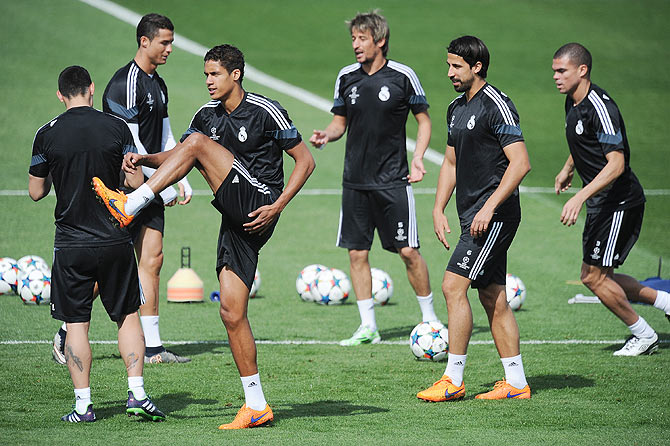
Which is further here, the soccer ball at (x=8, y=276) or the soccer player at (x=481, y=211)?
→ the soccer ball at (x=8, y=276)

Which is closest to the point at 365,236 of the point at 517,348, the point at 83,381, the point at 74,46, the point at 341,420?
the point at 517,348

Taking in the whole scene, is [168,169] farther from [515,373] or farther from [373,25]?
[373,25]

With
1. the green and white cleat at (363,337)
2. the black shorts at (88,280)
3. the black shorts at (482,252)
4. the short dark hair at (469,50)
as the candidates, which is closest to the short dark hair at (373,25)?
the short dark hair at (469,50)

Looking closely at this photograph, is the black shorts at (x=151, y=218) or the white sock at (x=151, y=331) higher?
the black shorts at (x=151, y=218)

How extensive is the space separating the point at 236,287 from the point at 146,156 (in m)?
1.08

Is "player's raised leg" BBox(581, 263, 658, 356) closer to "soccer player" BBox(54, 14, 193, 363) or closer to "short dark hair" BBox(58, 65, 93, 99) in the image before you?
"soccer player" BBox(54, 14, 193, 363)

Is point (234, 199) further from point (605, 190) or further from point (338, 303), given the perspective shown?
point (338, 303)

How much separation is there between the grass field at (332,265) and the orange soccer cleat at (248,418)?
13 centimetres

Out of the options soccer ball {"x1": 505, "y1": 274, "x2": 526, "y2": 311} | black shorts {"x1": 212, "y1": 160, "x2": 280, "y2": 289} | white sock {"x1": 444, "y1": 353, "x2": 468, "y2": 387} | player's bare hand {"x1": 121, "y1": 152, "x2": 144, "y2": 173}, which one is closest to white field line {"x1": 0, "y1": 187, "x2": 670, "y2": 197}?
soccer ball {"x1": 505, "y1": 274, "x2": 526, "y2": 311}

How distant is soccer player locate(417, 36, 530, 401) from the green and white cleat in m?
2.21

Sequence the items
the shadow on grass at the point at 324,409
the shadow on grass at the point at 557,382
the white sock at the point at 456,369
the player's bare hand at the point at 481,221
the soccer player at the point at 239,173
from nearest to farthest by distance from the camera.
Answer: the soccer player at the point at 239,173 → the shadow on grass at the point at 324,409 → the player's bare hand at the point at 481,221 → the white sock at the point at 456,369 → the shadow on grass at the point at 557,382

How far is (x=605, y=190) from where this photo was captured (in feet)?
28.4

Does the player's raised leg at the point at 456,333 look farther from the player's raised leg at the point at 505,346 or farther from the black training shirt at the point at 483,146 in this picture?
the black training shirt at the point at 483,146

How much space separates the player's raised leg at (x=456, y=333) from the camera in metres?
7.11
